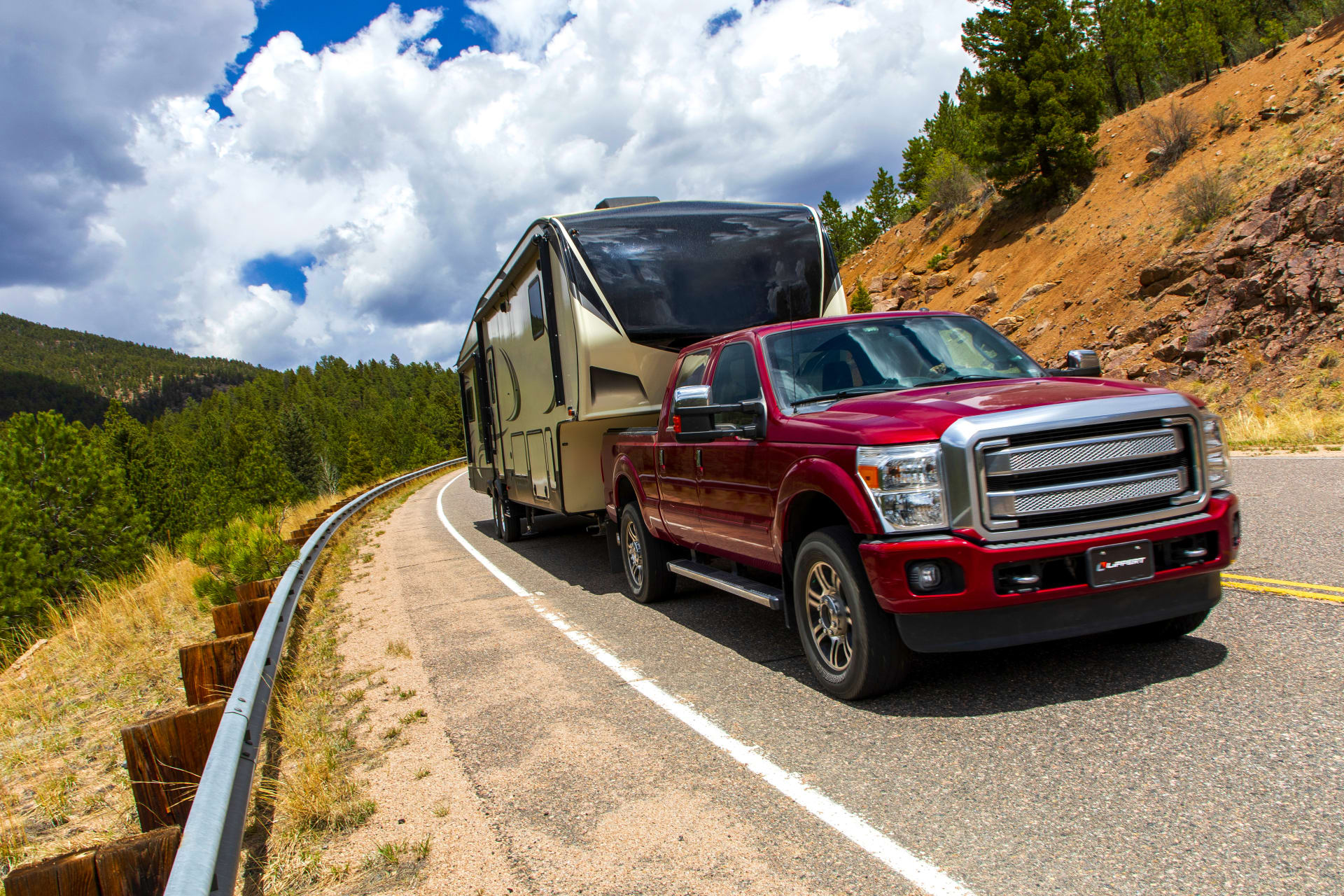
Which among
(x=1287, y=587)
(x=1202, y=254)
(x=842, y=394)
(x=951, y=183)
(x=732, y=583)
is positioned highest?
(x=951, y=183)

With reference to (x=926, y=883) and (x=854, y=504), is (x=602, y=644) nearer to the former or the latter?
(x=854, y=504)

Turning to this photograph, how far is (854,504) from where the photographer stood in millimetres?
4492

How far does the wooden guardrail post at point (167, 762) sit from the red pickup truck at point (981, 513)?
9.98 feet

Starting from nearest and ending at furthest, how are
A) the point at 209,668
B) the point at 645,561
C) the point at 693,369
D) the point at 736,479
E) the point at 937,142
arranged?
1. the point at 209,668
2. the point at 736,479
3. the point at 693,369
4. the point at 645,561
5. the point at 937,142

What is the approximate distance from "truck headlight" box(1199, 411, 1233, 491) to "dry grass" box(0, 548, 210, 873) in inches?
222

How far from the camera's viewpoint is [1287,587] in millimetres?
5770

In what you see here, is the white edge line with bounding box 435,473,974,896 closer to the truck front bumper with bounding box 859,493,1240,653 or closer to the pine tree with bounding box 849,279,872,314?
the truck front bumper with bounding box 859,493,1240,653

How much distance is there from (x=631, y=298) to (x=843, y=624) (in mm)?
4702

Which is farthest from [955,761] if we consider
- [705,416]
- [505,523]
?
[505,523]

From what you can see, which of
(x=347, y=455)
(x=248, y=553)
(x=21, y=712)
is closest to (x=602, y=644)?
(x=21, y=712)

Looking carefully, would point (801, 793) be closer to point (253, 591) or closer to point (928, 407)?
point (928, 407)

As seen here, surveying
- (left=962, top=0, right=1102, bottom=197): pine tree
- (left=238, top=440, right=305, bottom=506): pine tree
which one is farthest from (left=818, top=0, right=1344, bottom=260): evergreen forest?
(left=238, top=440, right=305, bottom=506): pine tree

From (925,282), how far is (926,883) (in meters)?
45.3

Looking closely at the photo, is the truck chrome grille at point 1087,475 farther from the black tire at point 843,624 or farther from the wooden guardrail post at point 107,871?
the wooden guardrail post at point 107,871
